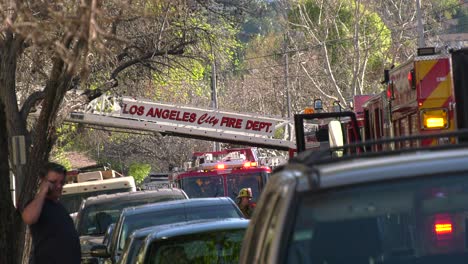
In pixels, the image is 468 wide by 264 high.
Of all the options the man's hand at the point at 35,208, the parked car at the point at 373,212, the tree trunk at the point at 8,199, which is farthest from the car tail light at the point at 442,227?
the tree trunk at the point at 8,199

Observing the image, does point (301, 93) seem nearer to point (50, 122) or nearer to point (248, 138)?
point (248, 138)

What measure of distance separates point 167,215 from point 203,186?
1398cm

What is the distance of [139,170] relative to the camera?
6881cm

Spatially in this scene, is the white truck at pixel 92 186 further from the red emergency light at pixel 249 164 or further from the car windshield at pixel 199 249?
the car windshield at pixel 199 249

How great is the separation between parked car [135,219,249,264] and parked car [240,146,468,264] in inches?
202

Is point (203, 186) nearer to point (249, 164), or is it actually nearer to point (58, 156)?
point (249, 164)

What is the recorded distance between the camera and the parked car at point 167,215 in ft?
45.2

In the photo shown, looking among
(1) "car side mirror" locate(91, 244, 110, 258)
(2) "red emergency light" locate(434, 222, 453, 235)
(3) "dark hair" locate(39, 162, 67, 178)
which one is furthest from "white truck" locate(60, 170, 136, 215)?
(2) "red emergency light" locate(434, 222, 453, 235)

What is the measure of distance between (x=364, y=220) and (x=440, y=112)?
6523mm

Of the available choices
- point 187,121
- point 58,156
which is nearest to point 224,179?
point 187,121

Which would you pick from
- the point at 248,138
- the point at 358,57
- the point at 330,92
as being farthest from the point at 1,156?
the point at 330,92

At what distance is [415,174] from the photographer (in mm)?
4727

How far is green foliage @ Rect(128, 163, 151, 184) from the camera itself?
68.4 meters

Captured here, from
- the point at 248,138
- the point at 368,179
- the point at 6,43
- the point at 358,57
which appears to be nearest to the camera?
the point at 368,179
